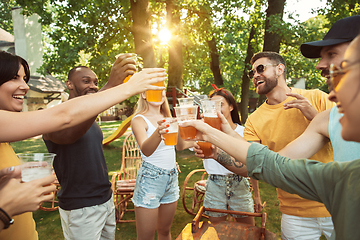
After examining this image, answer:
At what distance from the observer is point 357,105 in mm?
781

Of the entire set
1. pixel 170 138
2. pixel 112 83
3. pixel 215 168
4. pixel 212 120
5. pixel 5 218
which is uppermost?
pixel 112 83

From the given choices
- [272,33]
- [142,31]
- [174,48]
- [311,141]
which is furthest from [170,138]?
[174,48]

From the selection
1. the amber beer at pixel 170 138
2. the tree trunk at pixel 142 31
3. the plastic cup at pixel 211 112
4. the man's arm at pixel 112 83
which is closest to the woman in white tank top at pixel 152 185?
the amber beer at pixel 170 138

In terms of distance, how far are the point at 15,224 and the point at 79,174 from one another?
86 cm

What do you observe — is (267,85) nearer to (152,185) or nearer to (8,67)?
(152,185)

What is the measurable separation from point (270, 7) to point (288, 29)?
1.50m

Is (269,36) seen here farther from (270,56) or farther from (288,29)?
(270,56)

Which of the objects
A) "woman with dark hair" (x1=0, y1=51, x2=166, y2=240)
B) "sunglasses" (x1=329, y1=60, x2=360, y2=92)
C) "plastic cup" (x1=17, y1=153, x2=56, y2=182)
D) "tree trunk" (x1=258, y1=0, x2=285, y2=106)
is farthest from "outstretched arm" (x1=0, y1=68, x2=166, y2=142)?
"tree trunk" (x1=258, y1=0, x2=285, y2=106)

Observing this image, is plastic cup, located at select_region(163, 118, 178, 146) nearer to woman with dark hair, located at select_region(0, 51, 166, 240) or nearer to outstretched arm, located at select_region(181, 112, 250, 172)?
outstretched arm, located at select_region(181, 112, 250, 172)

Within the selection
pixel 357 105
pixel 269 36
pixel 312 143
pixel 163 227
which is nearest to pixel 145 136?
pixel 163 227

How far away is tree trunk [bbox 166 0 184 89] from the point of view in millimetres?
10359

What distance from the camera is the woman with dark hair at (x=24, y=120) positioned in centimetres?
115

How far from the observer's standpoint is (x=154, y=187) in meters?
2.78

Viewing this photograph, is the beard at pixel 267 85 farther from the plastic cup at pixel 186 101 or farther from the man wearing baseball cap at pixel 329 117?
the plastic cup at pixel 186 101
